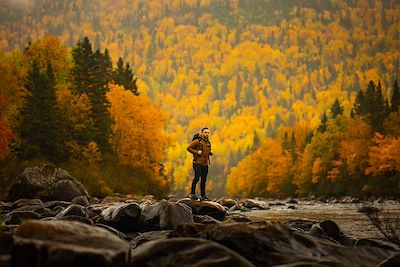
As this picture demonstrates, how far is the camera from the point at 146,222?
12055mm

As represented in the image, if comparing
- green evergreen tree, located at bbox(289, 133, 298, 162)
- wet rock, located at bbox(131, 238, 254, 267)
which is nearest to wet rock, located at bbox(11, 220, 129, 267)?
wet rock, located at bbox(131, 238, 254, 267)

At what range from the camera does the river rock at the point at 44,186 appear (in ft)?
77.3

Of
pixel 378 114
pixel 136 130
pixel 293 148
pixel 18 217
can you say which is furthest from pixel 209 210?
pixel 293 148

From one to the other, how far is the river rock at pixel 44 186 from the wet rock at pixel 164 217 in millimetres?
12212

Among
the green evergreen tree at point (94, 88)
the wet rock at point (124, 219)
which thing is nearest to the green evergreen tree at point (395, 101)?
the green evergreen tree at point (94, 88)

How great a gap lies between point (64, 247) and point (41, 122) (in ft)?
115

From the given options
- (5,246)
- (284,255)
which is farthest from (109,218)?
(284,255)

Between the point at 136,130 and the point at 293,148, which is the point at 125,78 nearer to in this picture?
the point at 136,130

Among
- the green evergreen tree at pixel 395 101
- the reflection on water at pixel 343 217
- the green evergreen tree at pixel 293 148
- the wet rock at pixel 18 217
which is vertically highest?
the green evergreen tree at pixel 395 101

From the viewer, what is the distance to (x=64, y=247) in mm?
5332

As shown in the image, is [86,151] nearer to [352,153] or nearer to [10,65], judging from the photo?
[10,65]

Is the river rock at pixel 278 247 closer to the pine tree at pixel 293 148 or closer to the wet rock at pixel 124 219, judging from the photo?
the wet rock at pixel 124 219

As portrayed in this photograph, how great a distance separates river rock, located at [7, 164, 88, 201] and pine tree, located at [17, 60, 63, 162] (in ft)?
43.8

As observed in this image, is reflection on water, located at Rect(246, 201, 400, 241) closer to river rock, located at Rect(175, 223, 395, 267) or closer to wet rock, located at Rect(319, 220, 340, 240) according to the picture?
wet rock, located at Rect(319, 220, 340, 240)
